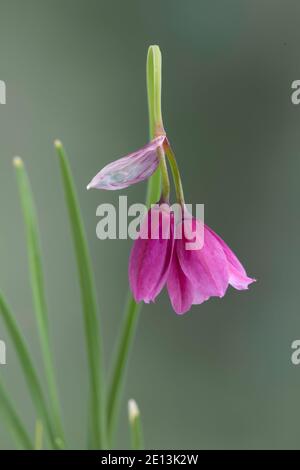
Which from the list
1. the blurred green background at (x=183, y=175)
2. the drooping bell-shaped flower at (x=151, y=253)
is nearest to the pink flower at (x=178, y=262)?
the drooping bell-shaped flower at (x=151, y=253)

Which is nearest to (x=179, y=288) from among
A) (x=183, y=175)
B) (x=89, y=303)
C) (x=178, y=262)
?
(x=178, y=262)

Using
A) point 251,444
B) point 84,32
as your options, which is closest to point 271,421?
point 251,444

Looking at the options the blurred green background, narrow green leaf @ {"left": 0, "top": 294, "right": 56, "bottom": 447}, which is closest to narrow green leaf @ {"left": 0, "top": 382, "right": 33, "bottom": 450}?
narrow green leaf @ {"left": 0, "top": 294, "right": 56, "bottom": 447}

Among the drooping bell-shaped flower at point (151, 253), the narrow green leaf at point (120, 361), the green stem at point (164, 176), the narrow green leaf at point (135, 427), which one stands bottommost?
the narrow green leaf at point (135, 427)

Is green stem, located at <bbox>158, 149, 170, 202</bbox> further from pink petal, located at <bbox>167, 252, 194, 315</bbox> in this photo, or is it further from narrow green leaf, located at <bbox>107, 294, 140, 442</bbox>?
narrow green leaf, located at <bbox>107, 294, 140, 442</bbox>

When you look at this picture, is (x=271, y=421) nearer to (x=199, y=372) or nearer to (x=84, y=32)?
(x=199, y=372)

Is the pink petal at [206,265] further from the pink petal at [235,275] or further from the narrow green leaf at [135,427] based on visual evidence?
the narrow green leaf at [135,427]
